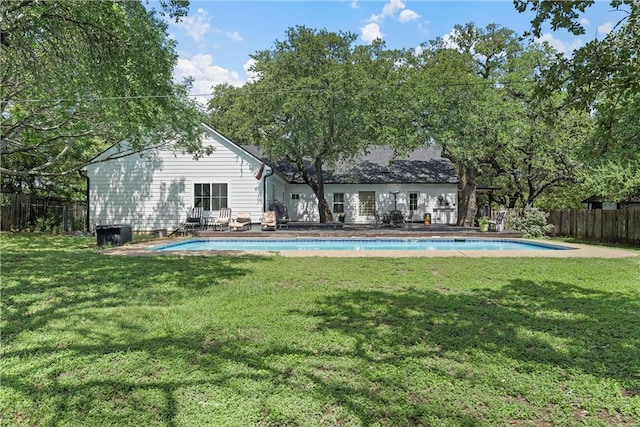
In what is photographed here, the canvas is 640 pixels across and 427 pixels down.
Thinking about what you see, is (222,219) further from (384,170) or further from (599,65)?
(599,65)

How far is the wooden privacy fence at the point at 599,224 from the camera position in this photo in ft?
49.1

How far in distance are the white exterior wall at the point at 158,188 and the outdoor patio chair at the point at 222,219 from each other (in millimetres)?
303

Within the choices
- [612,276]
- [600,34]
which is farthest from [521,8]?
[612,276]

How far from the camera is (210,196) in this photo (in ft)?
62.3

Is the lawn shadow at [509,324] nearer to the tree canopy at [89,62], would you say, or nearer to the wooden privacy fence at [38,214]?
the tree canopy at [89,62]

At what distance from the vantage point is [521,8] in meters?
3.72

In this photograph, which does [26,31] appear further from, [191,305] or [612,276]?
[612,276]

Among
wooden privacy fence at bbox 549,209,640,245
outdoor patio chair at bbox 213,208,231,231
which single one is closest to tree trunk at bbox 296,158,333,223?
outdoor patio chair at bbox 213,208,231,231

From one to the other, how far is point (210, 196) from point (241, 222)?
7.54 feet

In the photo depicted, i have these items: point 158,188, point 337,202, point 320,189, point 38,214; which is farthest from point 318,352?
point 337,202

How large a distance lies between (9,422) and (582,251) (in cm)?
1344

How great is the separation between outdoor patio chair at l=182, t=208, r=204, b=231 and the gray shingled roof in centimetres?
561

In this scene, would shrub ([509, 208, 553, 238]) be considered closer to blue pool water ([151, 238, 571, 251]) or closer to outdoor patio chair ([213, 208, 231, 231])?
blue pool water ([151, 238, 571, 251])

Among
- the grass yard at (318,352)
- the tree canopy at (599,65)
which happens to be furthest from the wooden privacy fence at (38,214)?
the tree canopy at (599,65)
